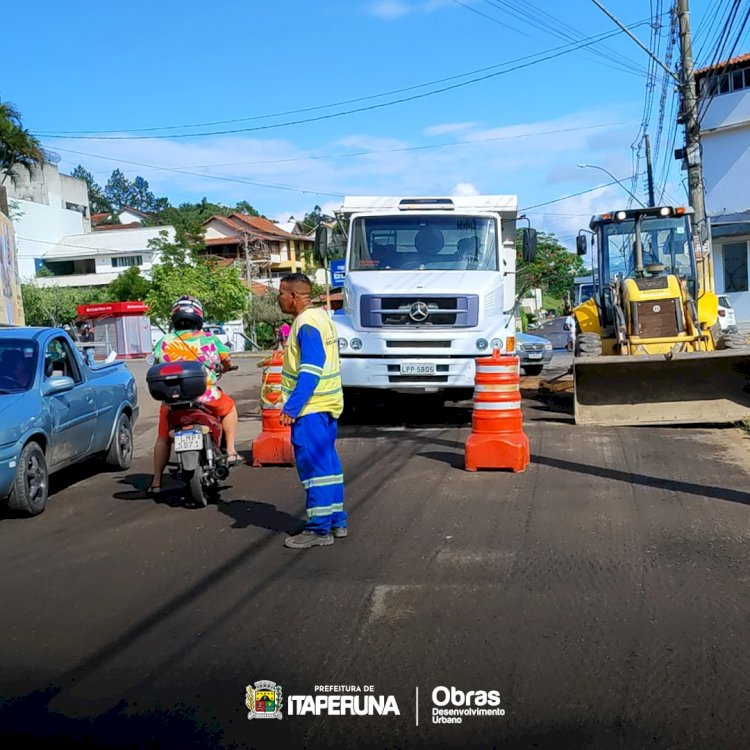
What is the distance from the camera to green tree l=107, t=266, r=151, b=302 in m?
60.4

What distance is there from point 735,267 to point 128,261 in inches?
1847

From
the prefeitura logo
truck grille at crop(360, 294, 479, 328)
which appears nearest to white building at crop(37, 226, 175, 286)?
truck grille at crop(360, 294, 479, 328)

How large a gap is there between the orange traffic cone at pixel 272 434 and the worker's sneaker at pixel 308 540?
3.21 meters

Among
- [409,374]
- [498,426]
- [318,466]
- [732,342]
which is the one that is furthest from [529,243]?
[318,466]

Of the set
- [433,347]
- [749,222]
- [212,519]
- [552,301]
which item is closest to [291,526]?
[212,519]

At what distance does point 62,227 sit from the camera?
2926 inches

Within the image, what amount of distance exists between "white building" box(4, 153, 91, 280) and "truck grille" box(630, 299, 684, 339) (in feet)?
192

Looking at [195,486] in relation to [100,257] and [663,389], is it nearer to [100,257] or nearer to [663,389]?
[663,389]

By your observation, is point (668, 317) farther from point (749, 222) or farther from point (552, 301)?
point (552, 301)

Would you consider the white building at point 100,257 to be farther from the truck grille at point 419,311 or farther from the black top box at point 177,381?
the black top box at point 177,381

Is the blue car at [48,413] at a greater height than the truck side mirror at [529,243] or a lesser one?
lesser

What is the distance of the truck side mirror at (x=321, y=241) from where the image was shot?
1271cm

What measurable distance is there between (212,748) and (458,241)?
999 cm

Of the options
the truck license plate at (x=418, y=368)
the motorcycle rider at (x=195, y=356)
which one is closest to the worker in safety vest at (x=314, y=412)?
the motorcycle rider at (x=195, y=356)
